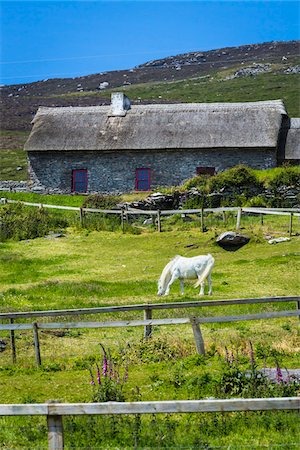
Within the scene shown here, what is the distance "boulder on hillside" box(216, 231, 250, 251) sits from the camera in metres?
24.3

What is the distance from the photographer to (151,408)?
19.3 ft

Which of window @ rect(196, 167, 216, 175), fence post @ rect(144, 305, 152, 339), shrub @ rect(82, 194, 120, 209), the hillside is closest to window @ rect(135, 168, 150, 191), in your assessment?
window @ rect(196, 167, 216, 175)

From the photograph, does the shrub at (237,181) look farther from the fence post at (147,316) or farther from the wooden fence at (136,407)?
the wooden fence at (136,407)

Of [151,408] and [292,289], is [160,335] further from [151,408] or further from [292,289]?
[151,408]

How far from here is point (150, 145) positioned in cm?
4062

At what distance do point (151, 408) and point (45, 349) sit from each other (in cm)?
740

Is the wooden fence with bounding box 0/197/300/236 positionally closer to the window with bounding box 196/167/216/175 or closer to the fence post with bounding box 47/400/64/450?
the window with bounding box 196/167/216/175

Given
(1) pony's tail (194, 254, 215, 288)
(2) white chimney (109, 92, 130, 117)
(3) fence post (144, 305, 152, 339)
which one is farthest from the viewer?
(2) white chimney (109, 92, 130, 117)

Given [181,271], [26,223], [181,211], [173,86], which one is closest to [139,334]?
[181,271]

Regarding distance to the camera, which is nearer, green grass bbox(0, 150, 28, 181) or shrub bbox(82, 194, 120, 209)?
shrub bbox(82, 194, 120, 209)

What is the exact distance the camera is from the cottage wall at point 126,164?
40188 mm

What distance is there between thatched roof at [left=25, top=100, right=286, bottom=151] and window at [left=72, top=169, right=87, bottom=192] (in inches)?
61.5

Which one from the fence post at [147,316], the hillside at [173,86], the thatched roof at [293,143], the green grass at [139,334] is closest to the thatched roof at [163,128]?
the thatched roof at [293,143]

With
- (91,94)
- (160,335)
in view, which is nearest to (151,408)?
(160,335)
